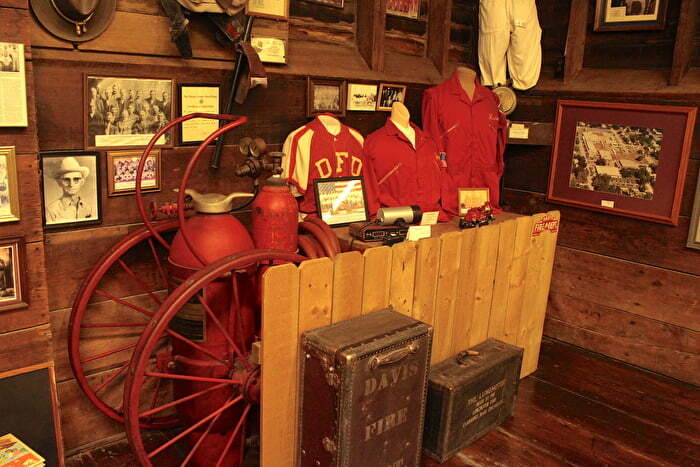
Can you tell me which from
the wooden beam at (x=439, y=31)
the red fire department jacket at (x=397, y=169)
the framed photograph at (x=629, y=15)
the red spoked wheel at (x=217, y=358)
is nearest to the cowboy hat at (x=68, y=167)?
the red spoked wheel at (x=217, y=358)

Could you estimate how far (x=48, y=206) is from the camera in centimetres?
237

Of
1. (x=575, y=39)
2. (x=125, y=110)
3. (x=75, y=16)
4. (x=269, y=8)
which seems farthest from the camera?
(x=575, y=39)

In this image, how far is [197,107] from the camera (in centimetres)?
272

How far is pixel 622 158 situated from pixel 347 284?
7.38 feet

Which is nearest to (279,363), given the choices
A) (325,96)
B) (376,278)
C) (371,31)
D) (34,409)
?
(376,278)

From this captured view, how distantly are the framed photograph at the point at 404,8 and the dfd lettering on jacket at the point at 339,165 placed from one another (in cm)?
108

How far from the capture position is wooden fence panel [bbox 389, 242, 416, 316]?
2.49 meters

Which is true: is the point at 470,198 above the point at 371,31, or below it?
below

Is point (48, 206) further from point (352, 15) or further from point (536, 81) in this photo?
point (536, 81)

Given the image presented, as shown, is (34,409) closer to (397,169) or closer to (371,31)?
(397,169)

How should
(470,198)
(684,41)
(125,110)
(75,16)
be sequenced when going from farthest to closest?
1. (470,198)
2. (684,41)
3. (125,110)
4. (75,16)

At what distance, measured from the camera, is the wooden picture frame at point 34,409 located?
218cm

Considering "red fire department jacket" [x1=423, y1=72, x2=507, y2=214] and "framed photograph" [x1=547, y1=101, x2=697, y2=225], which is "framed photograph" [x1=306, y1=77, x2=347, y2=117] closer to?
"red fire department jacket" [x1=423, y1=72, x2=507, y2=214]

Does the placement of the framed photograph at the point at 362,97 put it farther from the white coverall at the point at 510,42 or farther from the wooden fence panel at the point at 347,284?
the wooden fence panel at the point at 347,284
